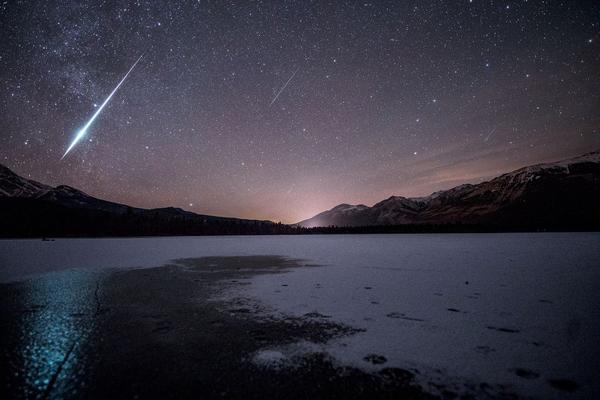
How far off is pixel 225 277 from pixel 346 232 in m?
146

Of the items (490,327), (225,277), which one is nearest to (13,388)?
(490,327)

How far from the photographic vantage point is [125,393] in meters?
2.95

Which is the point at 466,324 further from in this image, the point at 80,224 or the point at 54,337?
the point at 80,224

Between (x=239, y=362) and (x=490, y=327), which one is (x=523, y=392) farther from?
(x=239, y=362)

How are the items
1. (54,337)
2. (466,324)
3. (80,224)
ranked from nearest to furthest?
1. (54,337)
2. (466,324)
3. (80,224)

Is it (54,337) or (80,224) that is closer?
(54,337)

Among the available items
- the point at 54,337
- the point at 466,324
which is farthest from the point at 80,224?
the point at 466,324

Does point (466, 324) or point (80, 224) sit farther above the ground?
point (80, 224)

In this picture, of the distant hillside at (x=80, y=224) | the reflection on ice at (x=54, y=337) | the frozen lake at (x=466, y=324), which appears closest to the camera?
the reflection on ice at (x=54, y=337)

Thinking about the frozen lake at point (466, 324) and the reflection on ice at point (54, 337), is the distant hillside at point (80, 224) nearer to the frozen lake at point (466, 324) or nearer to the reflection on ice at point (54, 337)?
the reflection on ice at point (54, 337)

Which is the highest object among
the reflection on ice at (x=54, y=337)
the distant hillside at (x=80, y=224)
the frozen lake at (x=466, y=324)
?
the distant hillside at (x=80, y=224)

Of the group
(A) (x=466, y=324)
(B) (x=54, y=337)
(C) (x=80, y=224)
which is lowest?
(A) (x=466, y=324)

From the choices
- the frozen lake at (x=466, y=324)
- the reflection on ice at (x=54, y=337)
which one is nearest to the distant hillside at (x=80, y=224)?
the reflection on ice at (x=54, y=337)

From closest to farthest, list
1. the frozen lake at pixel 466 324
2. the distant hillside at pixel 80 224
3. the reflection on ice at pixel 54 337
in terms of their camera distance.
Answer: the reflection on ice at pixel 54 337
the frozen lake at pixel 466 324
the distant hillside at pixel 80 224
